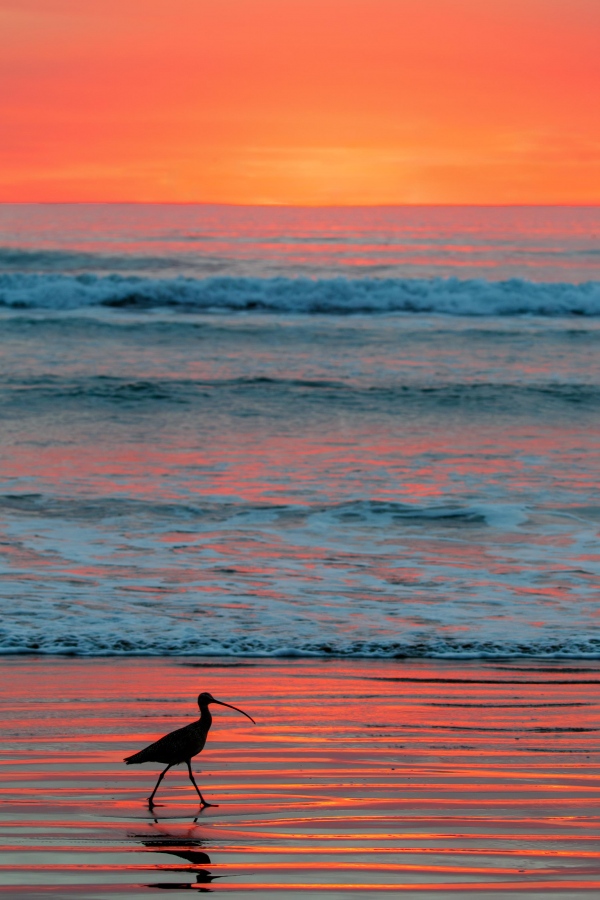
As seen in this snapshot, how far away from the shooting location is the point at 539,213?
73125mm

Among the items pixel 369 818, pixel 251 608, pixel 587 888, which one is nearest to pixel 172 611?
pixel 251 608

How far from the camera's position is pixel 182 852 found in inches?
161

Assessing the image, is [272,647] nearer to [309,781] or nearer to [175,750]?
[309,781]

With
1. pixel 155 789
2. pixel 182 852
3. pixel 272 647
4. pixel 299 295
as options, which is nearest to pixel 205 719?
pixel 155 789

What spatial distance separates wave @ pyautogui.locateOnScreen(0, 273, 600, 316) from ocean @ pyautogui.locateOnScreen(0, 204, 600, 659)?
0.30 feet

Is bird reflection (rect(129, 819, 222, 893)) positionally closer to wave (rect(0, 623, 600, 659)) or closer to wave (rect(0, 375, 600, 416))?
wave (rect(0, 623, 600, 659))

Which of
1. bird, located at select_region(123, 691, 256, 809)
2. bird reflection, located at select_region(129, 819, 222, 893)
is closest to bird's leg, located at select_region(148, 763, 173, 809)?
bird, located at select_region(123, 691, 256, 809)

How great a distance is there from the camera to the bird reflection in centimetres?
380

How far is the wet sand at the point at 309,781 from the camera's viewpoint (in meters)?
3.87

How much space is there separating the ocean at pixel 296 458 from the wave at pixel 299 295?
9 cm

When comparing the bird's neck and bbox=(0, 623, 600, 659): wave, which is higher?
the bird's neck

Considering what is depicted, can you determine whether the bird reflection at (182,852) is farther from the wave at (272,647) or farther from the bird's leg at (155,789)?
the wave at (272,647)

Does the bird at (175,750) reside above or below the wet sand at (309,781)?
above

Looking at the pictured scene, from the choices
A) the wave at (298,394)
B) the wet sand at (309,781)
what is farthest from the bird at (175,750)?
the wave at (298,394)
